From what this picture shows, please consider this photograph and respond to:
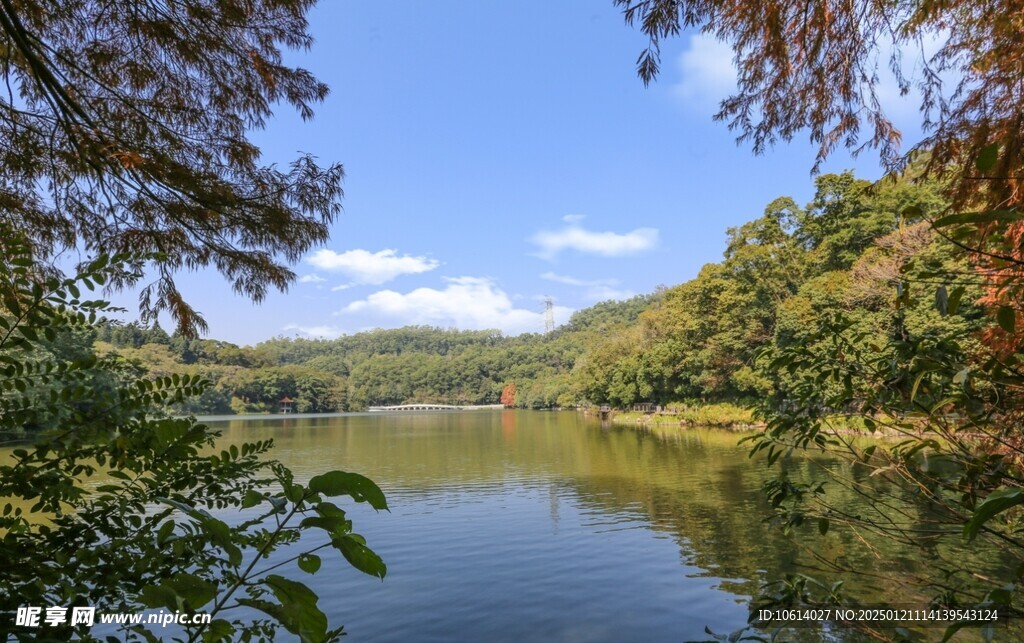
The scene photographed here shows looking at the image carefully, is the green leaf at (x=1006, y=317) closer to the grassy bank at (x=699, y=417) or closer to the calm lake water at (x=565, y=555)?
the calm lake water at (x=565, y=555)

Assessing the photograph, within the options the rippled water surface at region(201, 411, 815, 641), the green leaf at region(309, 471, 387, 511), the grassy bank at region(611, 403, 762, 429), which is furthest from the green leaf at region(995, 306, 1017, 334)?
the grassy bank at region(611, 403, 762, 429)

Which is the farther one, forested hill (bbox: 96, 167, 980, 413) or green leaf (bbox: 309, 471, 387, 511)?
forested hill (bbox: 96, 167, 980, 413)

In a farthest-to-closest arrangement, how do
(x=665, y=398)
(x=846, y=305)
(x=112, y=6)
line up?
(x=665, y=398) → (x=846, y=305) → (x=112, y=6)

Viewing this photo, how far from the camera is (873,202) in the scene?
22.1 m

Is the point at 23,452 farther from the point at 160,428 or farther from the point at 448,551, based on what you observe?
the point at 448,551

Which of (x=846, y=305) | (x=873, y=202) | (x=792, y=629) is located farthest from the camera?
(x=873, y=202)

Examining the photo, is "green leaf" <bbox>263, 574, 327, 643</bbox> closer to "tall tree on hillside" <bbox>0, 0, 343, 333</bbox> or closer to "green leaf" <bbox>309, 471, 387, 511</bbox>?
"green leaf" <bbox>309, 471, 387, 511</bbox>

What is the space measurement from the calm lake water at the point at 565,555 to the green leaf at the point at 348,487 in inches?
180

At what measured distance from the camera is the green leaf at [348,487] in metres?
0.67

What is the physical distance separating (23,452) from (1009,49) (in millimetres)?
3418

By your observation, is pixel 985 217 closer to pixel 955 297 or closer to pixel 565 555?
pixel 955 297

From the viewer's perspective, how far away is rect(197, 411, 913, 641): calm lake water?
16.1 ft

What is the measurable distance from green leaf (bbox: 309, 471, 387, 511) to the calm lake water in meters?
4.57

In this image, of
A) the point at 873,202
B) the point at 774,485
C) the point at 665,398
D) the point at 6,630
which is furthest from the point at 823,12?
the point at 665,398
